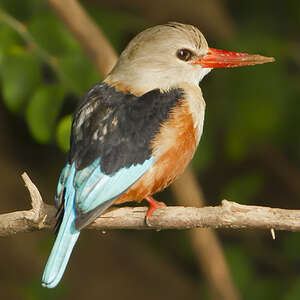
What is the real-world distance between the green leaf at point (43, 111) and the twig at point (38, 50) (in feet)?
0.38

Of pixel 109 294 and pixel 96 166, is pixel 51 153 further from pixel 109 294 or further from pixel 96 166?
pixel 96 166

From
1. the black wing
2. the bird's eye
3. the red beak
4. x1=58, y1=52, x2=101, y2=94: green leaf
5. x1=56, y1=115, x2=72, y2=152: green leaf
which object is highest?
x1=58, y1=52, x2=101, y2=94: green leaf

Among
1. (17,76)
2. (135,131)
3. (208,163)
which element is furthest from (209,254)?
(17,76)

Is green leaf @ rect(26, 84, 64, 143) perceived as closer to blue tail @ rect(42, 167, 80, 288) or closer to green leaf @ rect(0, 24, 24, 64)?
green leaf @ rect(0, 24, 24, 64)

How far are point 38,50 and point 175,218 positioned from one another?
4.98 ft

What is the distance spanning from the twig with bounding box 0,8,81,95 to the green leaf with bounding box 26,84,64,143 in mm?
116

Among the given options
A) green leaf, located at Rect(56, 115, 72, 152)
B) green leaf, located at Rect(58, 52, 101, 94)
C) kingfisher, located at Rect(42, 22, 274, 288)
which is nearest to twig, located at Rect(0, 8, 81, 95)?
green leaf, located at Rect(58, 52, 101, 94)

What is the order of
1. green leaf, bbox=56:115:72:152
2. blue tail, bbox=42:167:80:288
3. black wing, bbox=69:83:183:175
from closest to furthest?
blue tail, bbox=42:167:80:288 < black wing, bbox=69:83:183:175 < green leaf, bbox=56:115:72:152

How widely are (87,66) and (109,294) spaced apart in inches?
89.9

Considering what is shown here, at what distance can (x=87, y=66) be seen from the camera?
380 centimetres

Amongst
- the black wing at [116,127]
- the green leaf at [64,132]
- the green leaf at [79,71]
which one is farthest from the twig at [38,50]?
the black wing at [116,127]

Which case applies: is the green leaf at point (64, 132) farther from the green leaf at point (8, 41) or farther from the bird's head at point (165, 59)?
the green leaf at point (8, 41)

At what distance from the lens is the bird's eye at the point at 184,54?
3.40 meters

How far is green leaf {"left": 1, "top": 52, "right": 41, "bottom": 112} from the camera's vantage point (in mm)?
3654
